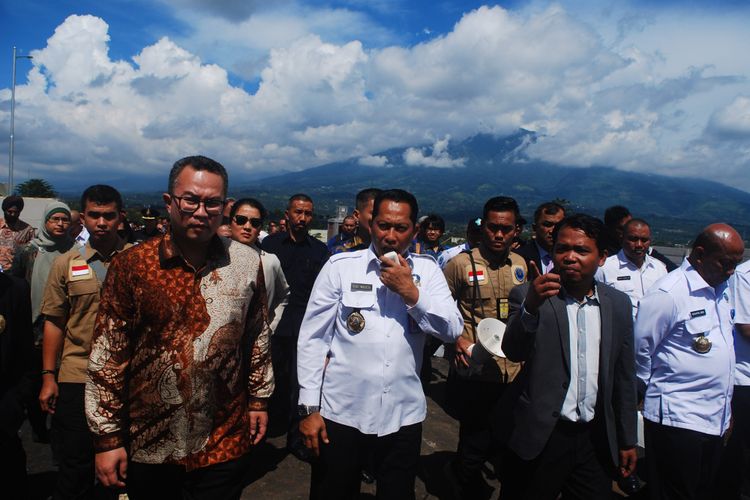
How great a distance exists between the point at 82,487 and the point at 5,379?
0.94m

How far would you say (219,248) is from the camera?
2219mm

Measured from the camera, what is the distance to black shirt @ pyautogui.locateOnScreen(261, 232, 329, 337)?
4.94m

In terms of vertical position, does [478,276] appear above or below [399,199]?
below

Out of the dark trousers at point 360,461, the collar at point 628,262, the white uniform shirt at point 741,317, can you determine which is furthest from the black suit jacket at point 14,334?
the collar at point 628,262

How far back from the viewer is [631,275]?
16.9ft

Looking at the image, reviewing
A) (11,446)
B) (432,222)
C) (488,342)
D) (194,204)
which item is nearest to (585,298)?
(488,342)

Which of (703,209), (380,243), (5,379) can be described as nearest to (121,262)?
(5,379)

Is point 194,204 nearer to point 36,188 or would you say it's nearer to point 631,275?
point 631,275

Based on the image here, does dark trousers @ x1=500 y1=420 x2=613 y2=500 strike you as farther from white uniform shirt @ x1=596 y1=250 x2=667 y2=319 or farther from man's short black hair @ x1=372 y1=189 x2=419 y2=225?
white uniform shirt @ x1=596 y1=250 x2=667 y2=319

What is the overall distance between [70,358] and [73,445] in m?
0.54

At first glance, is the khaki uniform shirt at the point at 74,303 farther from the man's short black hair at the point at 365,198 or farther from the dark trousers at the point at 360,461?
the man's short black hair at the point at 365,198

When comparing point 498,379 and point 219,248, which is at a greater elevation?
→ point 219,248

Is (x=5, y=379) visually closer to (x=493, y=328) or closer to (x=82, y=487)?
(x=82, y=487)

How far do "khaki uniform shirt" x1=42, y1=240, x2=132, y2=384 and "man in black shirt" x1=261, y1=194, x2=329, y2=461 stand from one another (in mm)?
2049
